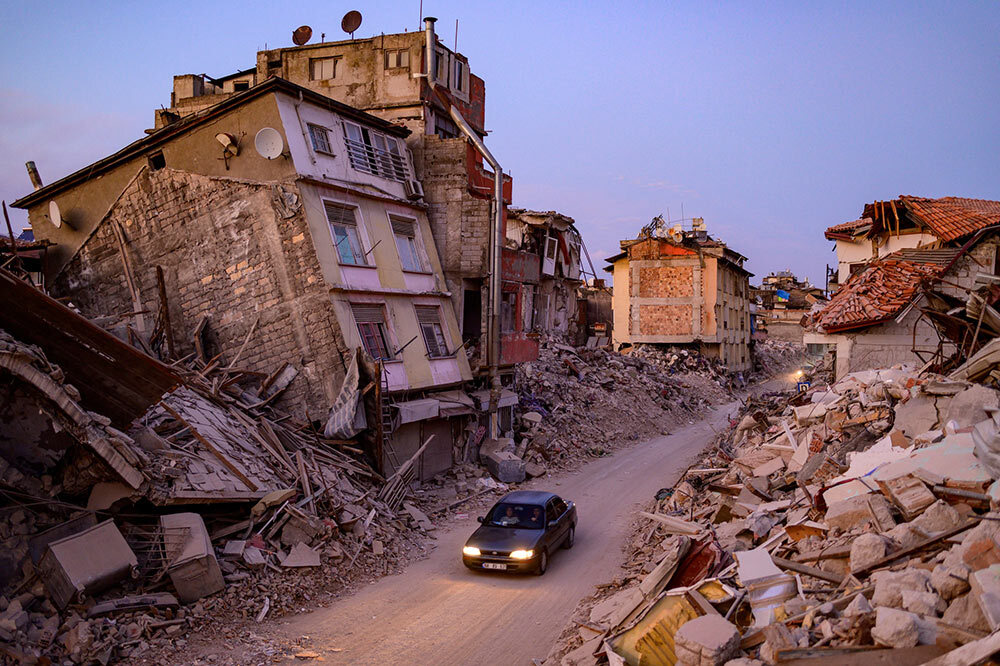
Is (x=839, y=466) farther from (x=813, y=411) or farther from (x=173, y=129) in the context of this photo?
(x=173, y=129)

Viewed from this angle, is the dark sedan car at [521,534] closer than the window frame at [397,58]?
Yes

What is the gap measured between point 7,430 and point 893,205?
25.6m

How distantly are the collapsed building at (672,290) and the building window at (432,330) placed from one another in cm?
2881

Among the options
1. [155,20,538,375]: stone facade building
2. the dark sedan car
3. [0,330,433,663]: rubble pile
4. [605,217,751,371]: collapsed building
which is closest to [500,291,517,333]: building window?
[155,20,538,375]: stone facade building

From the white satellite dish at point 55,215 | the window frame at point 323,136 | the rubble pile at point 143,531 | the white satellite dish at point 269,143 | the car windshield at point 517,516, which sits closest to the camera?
the rubble pile at point 143,531

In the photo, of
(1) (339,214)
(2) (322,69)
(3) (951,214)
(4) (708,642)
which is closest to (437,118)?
(2) (322,69)

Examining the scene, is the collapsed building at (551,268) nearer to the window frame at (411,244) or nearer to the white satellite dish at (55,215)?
the window frame at (411,244)

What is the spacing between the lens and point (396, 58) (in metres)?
28.3

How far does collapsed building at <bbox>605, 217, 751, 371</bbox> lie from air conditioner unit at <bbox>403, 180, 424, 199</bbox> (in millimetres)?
29116

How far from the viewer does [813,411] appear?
622 inches

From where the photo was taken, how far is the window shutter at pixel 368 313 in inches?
795

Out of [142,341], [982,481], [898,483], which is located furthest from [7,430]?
[982,481]

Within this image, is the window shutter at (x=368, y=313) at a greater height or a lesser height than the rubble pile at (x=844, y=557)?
greater

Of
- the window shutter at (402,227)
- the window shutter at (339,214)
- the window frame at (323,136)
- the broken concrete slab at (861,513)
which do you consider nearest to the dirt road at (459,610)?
the broken concrete slab at (861,513)
